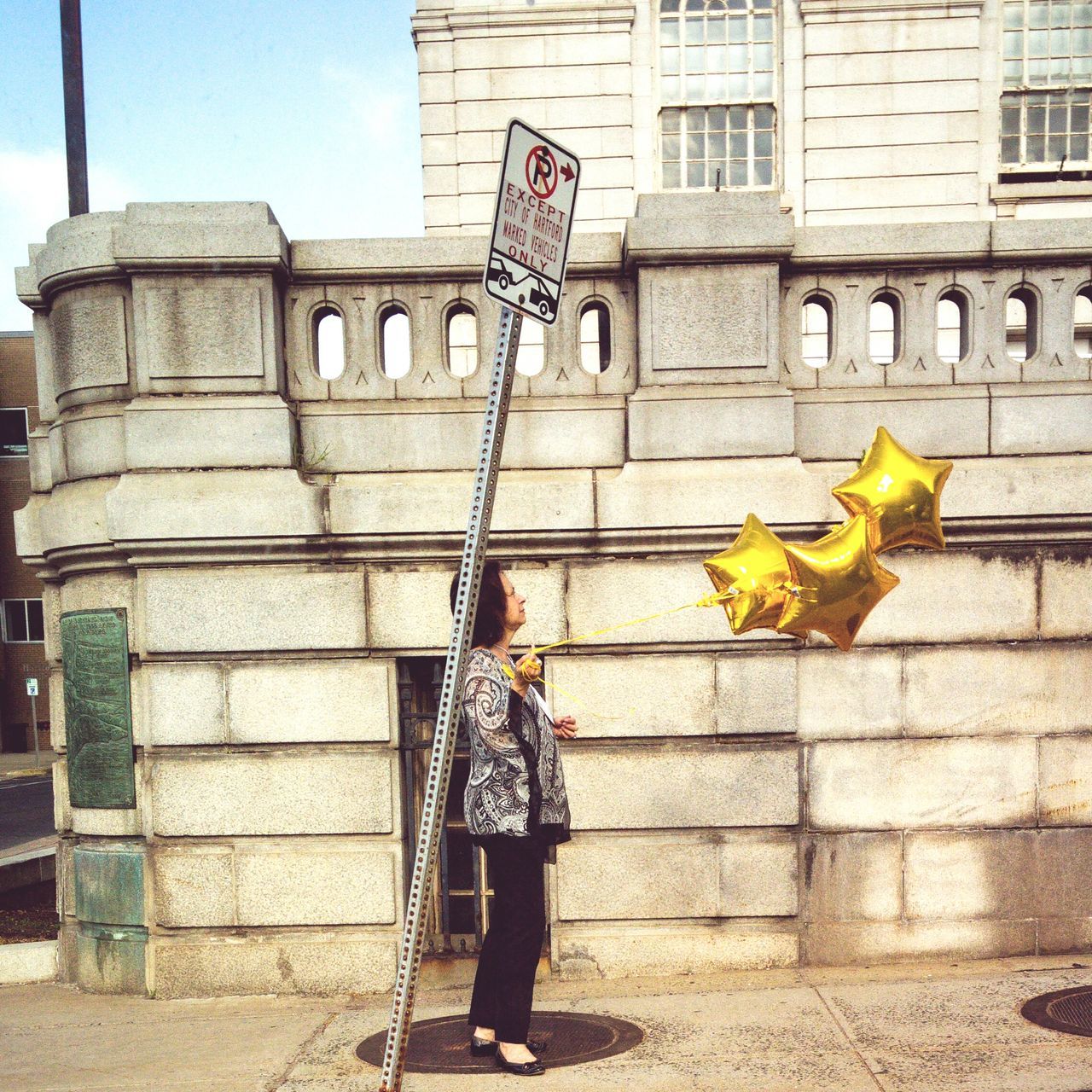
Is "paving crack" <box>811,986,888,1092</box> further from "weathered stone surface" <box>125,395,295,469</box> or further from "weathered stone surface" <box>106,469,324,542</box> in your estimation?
"weathered stone surface" <box>125,395,295,469</box>

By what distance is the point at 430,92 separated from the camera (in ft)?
47.3

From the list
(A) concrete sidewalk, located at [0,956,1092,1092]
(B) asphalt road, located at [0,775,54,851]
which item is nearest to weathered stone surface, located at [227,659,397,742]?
(A) concrete sidewalk, located at [0,956,1092,1092]

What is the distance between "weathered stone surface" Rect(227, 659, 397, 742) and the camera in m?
5.39

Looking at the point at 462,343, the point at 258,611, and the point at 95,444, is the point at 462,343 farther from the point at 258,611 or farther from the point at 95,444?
the point at 258,611

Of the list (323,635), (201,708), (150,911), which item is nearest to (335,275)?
(323,635)

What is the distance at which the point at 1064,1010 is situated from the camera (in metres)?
4.50

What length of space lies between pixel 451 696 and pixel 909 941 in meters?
3.75

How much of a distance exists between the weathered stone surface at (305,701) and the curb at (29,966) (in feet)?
6.00

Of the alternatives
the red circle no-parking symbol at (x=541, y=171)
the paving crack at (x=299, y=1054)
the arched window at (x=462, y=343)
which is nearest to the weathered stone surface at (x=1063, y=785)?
the paving crack at (x=299, y=1054)

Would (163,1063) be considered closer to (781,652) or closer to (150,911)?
(150,911)

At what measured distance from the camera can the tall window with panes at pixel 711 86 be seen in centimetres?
1422

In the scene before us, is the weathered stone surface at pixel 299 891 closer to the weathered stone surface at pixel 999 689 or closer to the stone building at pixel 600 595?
the stone building at pixel 600 595

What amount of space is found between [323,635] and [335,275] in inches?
77.2

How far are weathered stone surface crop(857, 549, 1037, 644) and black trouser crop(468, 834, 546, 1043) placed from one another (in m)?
2.39
